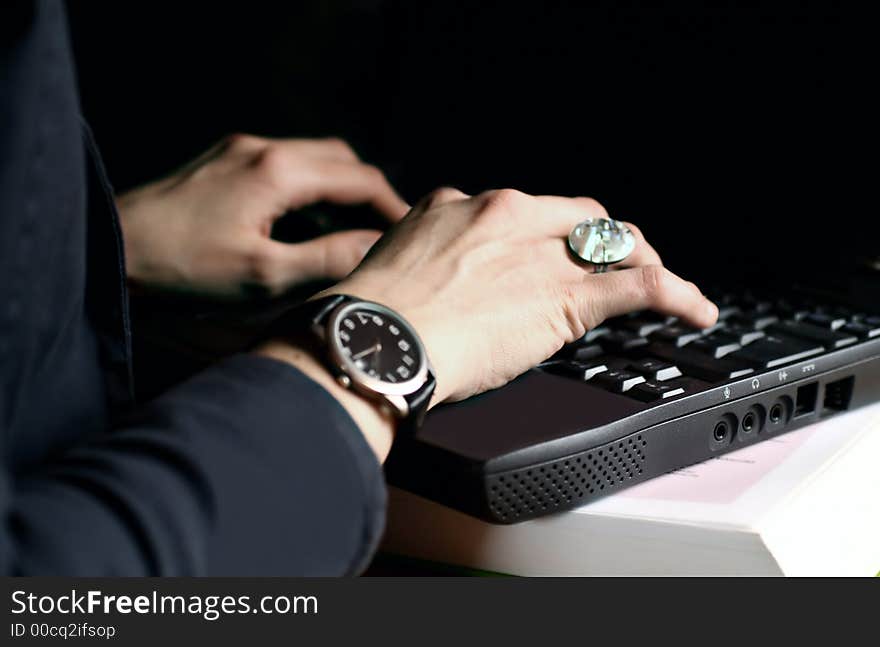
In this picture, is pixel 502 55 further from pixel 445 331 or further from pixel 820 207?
pixel 445 331

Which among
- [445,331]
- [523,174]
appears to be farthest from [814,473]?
[523,174]

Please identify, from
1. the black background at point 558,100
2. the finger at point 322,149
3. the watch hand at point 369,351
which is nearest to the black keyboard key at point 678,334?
the black background at point 558,100

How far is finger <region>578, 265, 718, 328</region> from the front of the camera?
21.9 inches

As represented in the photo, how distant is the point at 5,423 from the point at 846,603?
0.37 meters

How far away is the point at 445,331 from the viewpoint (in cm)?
50

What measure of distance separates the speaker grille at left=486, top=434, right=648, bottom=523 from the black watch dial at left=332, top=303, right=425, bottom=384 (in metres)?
0.07

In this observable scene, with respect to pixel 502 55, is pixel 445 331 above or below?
Result: below

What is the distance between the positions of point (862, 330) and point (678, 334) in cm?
13

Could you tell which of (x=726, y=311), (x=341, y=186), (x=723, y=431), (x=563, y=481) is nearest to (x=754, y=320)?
(x=726, y=311)

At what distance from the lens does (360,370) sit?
1.45 feet

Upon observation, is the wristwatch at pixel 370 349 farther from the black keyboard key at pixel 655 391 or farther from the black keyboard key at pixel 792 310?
the black keyboard key at pixel 792 310

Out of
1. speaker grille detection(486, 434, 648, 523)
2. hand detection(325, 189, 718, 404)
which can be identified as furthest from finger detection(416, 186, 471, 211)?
speaker grille detection(486, 434, 648, 523)

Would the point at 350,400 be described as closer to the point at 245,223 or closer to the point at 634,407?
the point at 634,407

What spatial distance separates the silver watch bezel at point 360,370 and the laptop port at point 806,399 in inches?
9.9
